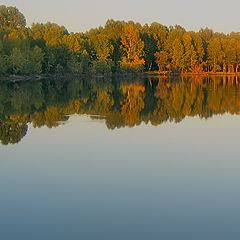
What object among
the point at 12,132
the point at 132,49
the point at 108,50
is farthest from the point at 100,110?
the point at 132,49

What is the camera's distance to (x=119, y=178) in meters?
12.3

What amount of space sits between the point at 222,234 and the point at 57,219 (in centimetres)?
329

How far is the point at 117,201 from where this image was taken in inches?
407

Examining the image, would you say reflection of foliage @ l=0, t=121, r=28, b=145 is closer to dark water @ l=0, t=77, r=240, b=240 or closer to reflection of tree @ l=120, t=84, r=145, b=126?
dark water @ l=0, t=77, r=240, b=240

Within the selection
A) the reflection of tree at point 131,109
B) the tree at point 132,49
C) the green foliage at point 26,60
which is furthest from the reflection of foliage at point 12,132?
the tree at point 132,49

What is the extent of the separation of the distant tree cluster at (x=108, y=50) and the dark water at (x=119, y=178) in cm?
4037

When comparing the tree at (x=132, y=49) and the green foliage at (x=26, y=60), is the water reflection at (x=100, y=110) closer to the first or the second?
the green foliage at (x=26, y=60)

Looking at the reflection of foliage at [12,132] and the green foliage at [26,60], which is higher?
the green foliage at [26,60]

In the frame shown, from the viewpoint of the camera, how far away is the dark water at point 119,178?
8844mm

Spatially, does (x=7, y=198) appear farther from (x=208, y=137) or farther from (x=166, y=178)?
(x=208, y=137)

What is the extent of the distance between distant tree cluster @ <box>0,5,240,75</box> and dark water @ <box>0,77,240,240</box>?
132 ft

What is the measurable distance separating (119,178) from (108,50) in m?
73.3

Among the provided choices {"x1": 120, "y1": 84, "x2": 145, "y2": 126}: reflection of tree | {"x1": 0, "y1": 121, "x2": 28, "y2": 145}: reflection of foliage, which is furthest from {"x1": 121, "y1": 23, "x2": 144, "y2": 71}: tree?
{"x1": 0, "y1": 121, "x2": 28, "y2": 145}: reflection of foliage

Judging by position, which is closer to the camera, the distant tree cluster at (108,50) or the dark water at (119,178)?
the dark water at (119,178)
